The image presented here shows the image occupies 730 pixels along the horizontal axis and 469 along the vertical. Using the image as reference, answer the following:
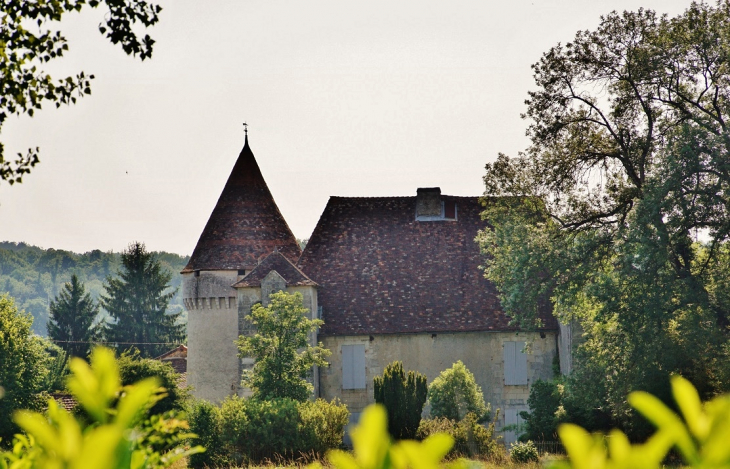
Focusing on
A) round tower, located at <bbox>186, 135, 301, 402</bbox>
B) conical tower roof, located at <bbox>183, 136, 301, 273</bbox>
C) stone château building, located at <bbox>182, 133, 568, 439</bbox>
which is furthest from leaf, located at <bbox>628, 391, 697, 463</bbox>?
round tower, located at <bbox>186, 135, 301, 402</bbox>

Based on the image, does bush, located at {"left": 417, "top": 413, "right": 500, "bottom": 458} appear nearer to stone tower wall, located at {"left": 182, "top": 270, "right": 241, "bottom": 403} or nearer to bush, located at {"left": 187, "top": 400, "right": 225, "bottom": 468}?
bush, located at {"left": 187, "top": 400, "right": 225, "bottom": 468}

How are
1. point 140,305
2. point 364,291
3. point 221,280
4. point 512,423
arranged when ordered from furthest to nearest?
1. point 140,305
2. point 364,291
3. point 221,280
4. point 512,423

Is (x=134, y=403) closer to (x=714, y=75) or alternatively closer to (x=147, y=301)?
(x=714, y=75)

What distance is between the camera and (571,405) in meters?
23.1

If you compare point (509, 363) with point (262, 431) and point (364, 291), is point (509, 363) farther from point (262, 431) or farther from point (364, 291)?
point (262, 431)

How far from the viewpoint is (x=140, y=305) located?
64062 mm

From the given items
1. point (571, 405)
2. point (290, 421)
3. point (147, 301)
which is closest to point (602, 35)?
point (571, 405)

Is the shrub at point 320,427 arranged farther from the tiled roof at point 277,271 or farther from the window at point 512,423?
the window at point 512,423

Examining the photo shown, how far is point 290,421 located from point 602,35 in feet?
39.4

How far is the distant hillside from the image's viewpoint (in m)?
177

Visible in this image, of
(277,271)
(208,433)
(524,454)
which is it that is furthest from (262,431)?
(277,271)

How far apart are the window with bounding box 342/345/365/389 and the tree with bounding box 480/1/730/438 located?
24.5 ft

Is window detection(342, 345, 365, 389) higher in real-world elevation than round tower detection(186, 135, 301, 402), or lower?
lower

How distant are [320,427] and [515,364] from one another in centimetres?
1035
